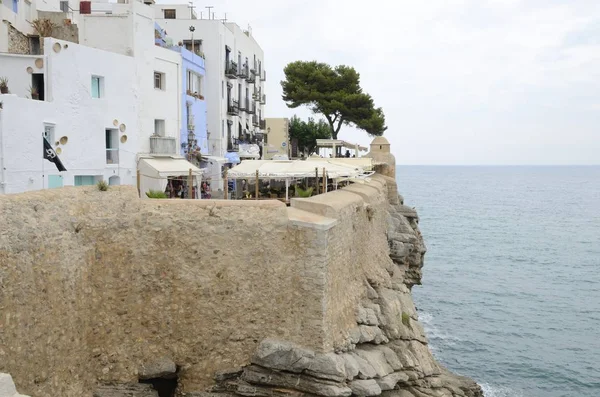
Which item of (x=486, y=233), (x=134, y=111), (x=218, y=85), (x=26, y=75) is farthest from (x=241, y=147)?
(x=486, y=233)

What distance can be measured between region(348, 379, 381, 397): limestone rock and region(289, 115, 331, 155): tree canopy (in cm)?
4321

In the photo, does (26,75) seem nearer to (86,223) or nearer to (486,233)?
(86,223)

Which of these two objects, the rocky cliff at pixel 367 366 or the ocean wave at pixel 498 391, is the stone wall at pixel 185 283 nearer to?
the rocky cliff at pixel 367 366

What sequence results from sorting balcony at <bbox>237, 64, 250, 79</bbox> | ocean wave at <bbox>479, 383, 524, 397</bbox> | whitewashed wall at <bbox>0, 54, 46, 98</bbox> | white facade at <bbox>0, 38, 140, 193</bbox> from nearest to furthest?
1. white facade at <bbox>0, 38, 140, 193</bbox>
2. whitewashed wall at <bbox>0, 54, 46, 98</bbox>
3. ocean wave at <bbox>479, 383, 524, 397</bbox>
4. balcony at <bbox>237, 64, 250, 79</bbox>

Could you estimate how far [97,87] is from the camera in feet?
73.5

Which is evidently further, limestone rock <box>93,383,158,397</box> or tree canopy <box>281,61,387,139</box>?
tree canopy <box>281,61,387,139</box>

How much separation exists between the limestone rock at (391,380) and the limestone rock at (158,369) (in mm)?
4987

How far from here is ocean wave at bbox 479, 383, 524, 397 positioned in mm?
26659

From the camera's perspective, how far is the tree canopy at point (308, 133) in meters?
57.8

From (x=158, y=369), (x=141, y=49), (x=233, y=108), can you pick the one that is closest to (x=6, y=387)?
(x=158, y=369)

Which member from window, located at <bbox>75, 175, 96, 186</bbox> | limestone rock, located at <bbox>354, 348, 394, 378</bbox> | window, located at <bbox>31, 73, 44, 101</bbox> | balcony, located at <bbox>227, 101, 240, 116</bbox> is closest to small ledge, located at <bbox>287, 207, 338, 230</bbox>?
limestone rock, located at <bbox>354, 348, 394, 378</bbox>

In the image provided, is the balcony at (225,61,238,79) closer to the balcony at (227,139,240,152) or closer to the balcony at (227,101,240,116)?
the balcony at (227,101,240,116)

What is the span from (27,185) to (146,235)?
226 inches

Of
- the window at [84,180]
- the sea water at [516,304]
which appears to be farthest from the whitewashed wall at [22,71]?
the sea water at [516,304]
